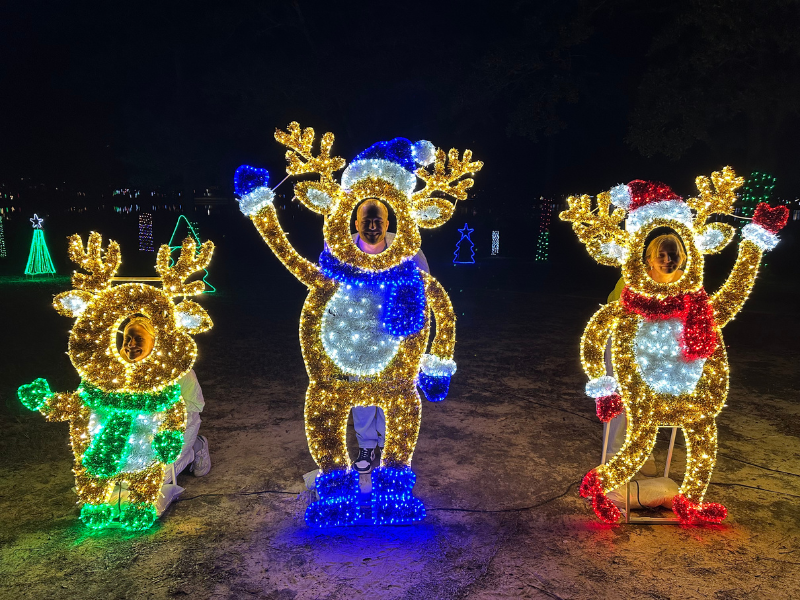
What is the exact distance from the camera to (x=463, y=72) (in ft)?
51.0

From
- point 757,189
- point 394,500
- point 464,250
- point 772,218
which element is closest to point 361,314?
point 394,500

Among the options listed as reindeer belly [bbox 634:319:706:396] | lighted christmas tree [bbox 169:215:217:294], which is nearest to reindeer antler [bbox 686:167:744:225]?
reindeer belly [bbox 634:319:706:396]

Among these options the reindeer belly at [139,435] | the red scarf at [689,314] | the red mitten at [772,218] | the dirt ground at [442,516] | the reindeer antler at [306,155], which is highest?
the reindeer antler at [306,155]

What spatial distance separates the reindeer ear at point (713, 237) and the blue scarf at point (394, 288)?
5.60 feet

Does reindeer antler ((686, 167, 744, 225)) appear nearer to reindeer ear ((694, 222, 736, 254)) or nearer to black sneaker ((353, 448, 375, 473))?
reindeer ear ((694, 222, 736, 254))

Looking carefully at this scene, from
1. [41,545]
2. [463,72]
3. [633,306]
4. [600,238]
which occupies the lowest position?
[41,545]

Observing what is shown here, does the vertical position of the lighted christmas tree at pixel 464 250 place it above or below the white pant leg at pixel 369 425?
above

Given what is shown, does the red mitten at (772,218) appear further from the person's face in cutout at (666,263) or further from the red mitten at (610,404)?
the red mitten at (610,404)

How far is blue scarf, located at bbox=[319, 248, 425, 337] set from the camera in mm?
3416

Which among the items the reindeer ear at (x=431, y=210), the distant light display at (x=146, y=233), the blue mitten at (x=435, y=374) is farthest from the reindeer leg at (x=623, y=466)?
the distant light display at (x=146, y=233)

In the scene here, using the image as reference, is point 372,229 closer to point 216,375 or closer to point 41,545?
point 41,545

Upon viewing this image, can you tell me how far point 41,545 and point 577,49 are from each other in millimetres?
16247

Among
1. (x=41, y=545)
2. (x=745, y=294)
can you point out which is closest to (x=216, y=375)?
(x=41, y=545)

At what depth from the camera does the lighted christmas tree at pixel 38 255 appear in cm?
1388
